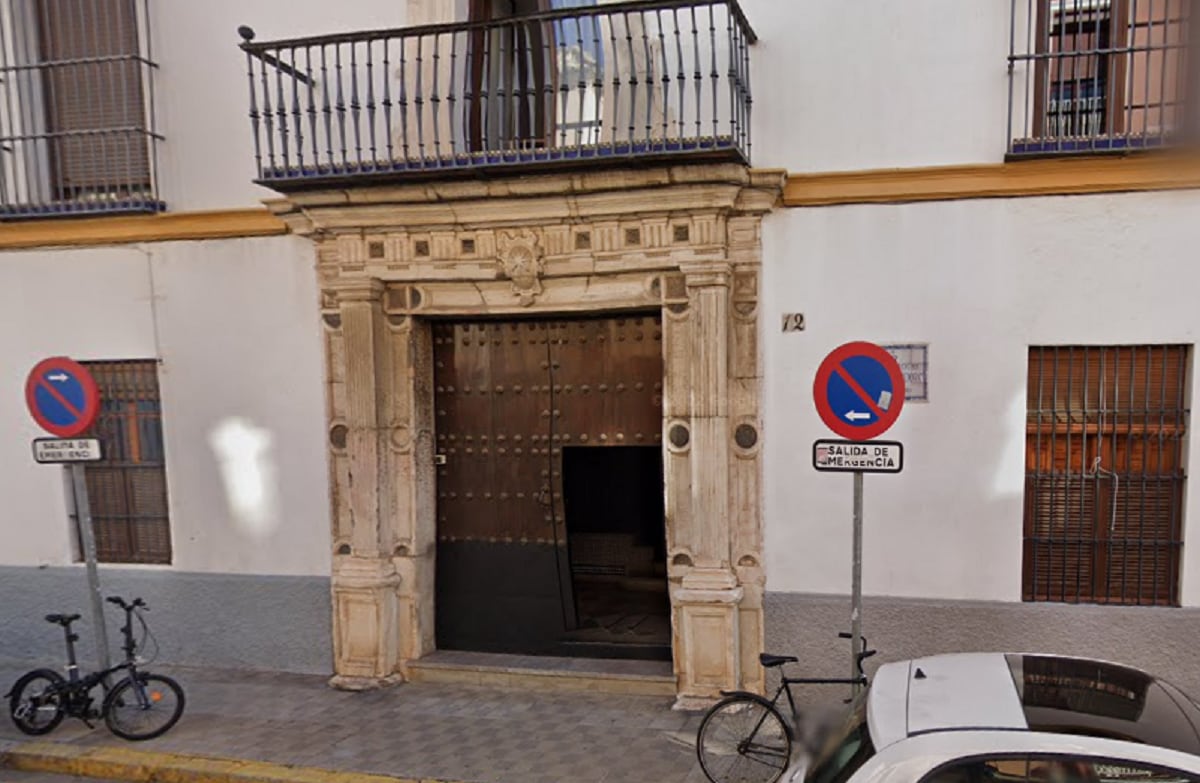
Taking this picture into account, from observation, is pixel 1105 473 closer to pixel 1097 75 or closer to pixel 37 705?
Result: pixel 1097 75

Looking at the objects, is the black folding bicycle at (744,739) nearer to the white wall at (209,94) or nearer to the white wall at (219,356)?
the white wall at (219,356)

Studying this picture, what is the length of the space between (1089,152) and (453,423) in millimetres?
5315

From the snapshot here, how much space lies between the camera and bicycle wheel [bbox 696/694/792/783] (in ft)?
15.2

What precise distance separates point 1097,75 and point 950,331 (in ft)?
6.92

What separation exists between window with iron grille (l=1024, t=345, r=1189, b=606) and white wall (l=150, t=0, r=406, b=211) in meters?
6.61

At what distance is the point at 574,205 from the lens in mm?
5910

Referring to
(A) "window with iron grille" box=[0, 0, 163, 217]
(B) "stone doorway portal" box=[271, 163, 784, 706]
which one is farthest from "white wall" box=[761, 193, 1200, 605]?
(A) "window with iron grille" box=[0, 0, 163, 217]

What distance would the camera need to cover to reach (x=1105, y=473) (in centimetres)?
548

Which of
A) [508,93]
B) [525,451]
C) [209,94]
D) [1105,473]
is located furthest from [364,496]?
[1105,473]

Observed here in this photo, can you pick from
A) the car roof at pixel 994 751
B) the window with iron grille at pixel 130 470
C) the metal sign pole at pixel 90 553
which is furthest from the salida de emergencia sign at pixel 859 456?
the window with iron grille at pixel 130 470

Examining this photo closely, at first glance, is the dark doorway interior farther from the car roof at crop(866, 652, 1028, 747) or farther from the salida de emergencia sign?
the car roof at crop(866, 652, 1028, 747)

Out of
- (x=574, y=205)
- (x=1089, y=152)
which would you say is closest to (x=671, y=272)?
(x=574, y=205)

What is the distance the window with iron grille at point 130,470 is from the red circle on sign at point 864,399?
5.98 metres

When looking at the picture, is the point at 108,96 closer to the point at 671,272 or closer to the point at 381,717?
the point at 671,272
